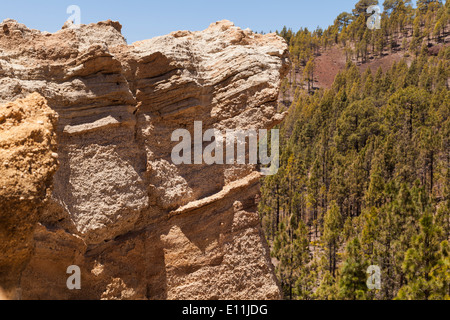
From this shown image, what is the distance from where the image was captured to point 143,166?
1015 cm

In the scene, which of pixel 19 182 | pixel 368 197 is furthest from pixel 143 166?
pixel 368 197

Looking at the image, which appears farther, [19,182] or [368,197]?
[368,197]

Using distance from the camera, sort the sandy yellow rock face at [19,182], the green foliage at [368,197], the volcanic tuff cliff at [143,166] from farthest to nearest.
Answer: the green foliage at [368,197] → the volcanic tuff cliff at [143,166] → the sandy yellow rock face at [19,182]

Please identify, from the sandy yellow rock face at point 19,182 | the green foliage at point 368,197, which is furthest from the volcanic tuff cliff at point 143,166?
the green foliage at point 368,197

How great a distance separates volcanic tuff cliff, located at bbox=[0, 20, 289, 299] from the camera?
8.91 metres

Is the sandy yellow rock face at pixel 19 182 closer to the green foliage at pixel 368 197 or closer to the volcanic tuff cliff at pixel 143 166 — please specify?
the volcanic tuff cliff at pixel 143 166

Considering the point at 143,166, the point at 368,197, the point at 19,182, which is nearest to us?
the point at 19,182

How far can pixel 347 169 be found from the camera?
36.5m

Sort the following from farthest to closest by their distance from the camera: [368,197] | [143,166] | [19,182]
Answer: [368,197], [143,166], [19,182]

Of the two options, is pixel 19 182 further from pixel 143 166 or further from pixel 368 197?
pixel 368 197

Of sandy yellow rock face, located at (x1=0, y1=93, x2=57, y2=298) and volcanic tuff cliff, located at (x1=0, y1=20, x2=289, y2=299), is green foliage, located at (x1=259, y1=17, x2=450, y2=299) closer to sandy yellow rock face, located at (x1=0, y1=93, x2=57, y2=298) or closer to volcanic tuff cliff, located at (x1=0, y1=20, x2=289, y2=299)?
volcanic tuff cliff, located at (x1=0, y1=20, x2=289, y2=299)

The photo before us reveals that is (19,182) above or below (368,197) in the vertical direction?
below

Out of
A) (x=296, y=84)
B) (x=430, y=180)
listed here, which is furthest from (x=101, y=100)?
(x=296, y=84)

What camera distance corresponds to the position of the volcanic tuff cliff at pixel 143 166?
29.2ft
